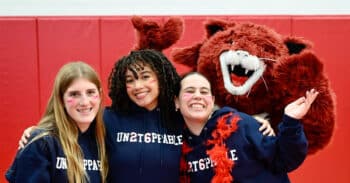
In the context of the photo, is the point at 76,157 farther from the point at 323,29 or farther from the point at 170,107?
the point at 323,29

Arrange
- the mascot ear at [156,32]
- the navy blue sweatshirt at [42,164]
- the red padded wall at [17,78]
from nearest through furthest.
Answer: the navy blue sweatshirt at [42,164] → the mascot ear at [156,32] → the red padded wall at [17,78]

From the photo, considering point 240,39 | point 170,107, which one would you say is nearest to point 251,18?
point 240,39

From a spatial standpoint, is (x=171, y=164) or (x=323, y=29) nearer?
(x=171, y=164)

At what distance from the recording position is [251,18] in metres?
2.66

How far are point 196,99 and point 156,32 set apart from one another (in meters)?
0.40

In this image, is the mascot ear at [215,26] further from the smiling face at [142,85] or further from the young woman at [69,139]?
the young woman at [69,139]

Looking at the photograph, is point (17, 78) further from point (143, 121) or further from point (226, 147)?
point (226, 147)

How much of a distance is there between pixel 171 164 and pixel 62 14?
1869 mm

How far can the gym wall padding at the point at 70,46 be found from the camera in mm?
2672

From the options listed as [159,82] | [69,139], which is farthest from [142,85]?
[69,139]

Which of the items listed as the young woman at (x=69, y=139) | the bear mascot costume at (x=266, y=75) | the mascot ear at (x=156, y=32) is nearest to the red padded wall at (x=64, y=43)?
the mascot ear at (x=156, y=32)

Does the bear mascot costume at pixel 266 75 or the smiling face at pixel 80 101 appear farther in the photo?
the bear mascot costume at pixel 266 75

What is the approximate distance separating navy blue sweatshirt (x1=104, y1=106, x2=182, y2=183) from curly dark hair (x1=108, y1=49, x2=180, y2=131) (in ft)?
0.09

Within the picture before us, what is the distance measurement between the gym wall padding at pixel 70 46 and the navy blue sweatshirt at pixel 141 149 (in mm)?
1148
